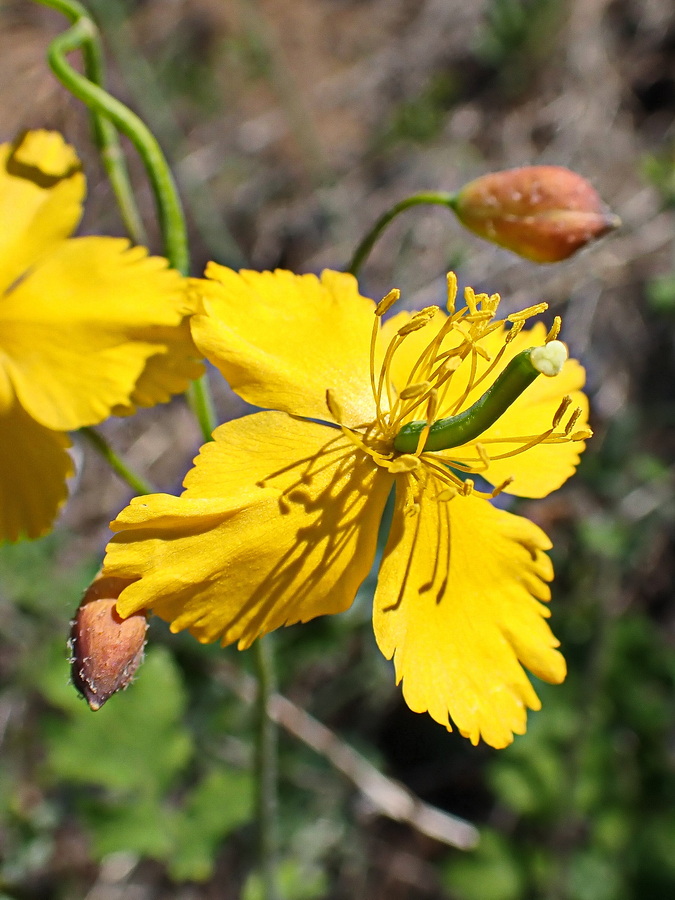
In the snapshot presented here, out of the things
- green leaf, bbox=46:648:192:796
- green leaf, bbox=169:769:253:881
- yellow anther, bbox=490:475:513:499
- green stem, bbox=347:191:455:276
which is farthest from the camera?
green leaf, bbox=46:648:192:796

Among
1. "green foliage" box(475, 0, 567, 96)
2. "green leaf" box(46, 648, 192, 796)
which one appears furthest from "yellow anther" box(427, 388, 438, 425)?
"green foliage" box(475, 0, 567, 96)

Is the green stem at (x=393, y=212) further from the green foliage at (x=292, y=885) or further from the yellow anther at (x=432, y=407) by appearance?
the green foliage at (x=292, y=885)

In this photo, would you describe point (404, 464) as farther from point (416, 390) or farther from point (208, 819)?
point (208, 819)

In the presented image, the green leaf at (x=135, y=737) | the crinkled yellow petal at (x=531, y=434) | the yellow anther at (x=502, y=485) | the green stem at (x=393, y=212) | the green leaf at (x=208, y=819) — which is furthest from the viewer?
the green leaf at (x=135, y=737)

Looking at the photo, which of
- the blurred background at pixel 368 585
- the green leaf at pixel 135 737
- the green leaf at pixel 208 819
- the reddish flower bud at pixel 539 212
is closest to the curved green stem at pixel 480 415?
the reddish flower bud at pixel 539 212

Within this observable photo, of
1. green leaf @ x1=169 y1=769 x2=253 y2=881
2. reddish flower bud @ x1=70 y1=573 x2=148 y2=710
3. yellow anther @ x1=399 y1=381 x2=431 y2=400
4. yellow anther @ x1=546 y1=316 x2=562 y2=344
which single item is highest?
yellow anther @ x1=546 y1=316 x2=562 y2=344

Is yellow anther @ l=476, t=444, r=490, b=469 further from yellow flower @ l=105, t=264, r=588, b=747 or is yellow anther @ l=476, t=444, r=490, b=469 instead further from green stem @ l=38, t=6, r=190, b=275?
green stem @ l=38, t=6, r=190, b=275
